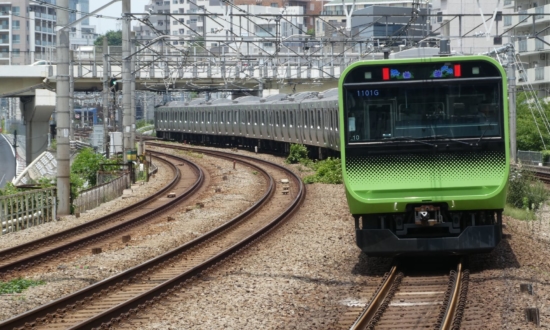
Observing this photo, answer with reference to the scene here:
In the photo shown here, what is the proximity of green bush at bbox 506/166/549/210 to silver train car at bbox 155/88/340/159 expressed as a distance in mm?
9051

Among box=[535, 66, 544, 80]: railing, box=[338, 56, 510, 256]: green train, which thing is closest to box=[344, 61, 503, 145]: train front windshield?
box=[338, 56, 510, 256]: green train

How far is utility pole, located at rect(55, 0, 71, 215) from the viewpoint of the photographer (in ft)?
67.3

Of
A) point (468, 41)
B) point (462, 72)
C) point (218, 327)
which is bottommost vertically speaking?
point (218, 327)

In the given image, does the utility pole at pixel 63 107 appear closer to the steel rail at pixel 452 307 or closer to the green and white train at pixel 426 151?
the green and white train at pixel 426 151

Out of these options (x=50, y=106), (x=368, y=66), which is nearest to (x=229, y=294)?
(x=368, y=66)

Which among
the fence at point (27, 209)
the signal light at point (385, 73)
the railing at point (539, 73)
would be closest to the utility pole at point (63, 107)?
the fence at point (27, 209)

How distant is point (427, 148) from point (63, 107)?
11647mm

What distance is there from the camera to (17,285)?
11.6 meters

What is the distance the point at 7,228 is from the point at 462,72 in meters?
11.1

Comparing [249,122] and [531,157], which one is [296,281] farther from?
[249,122]

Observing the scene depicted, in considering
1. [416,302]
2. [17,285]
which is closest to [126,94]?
[17,285]

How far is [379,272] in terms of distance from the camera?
39.0 ft

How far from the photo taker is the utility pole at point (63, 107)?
807 inches

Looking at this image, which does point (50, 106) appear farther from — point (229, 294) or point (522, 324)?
point (522, 324)
